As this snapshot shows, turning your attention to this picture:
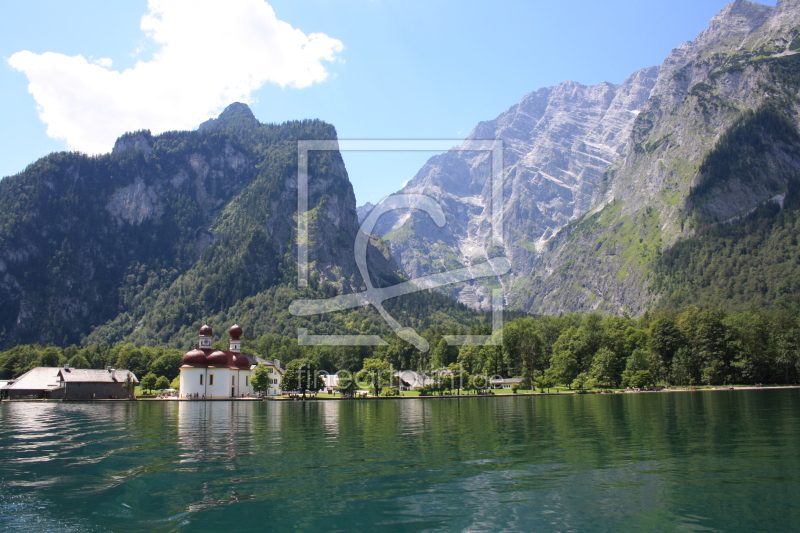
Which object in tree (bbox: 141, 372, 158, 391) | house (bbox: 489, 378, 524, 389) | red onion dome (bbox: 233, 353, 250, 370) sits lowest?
house (bbox: 489, 378, 524, 389)

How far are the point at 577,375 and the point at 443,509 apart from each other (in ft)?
360

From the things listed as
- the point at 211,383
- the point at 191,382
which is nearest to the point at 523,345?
the point at 211,383

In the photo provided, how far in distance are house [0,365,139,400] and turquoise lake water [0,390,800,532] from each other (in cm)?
8654

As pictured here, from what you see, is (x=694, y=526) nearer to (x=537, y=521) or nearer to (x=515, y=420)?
(x=537, y=521)

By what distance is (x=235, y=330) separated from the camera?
146 metres

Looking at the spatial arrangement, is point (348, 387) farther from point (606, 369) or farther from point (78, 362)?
point (78, 362)

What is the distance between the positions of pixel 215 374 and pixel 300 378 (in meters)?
25.2

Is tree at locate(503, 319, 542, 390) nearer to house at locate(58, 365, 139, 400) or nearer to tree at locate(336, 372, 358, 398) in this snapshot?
tree at locate(336, 372, 358, 398)

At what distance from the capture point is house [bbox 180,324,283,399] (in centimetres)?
12888

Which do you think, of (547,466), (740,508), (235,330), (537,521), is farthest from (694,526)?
(235,330)

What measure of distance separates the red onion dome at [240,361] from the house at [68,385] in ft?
76.6

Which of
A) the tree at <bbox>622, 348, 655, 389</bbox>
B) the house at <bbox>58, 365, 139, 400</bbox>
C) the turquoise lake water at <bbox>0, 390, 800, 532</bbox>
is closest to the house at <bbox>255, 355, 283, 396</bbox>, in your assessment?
the house at <bbox>58, 365, 139, 400</bbox>

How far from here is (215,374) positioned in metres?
132

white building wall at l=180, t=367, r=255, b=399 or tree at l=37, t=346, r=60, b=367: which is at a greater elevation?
tree at l=37, t=346, r=60, b=367
